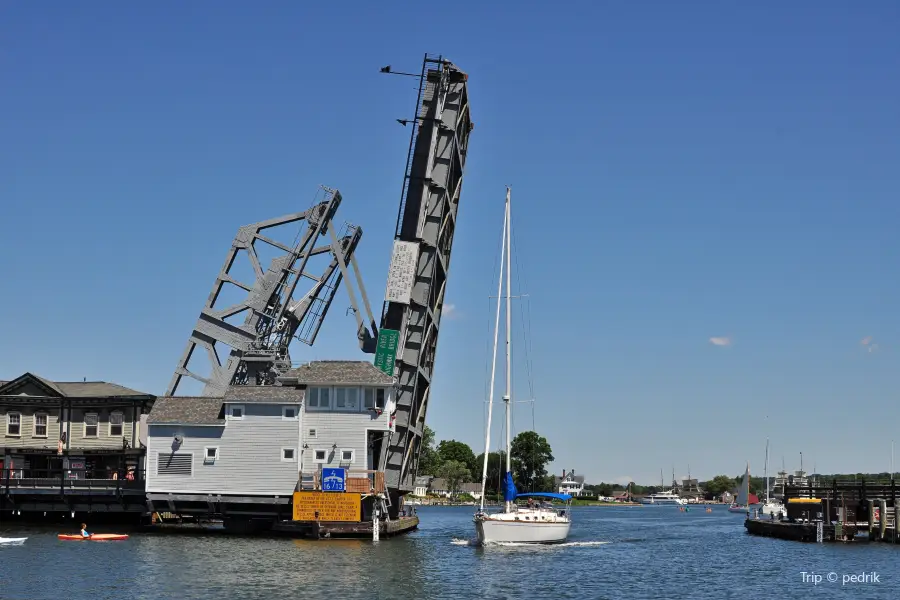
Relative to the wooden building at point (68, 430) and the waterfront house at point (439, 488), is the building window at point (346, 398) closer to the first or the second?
the wooden building at point (68, 430)

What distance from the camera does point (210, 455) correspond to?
165ft

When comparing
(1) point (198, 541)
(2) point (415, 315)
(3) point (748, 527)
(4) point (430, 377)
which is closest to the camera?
(1) point (198, 541)

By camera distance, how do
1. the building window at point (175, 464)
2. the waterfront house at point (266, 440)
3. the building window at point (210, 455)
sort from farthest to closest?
the building window at point (175, 464), the building window at point (210, 455), the waterfront house at point (266, 440)

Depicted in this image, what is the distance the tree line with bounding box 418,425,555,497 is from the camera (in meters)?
122

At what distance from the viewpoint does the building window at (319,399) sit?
51.1m

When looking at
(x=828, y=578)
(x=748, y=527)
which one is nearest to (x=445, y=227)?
(x=828, y=578)

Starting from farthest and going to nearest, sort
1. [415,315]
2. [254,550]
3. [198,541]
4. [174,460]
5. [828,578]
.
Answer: [415,315], [174,460], [198,541], [254,550], [828,578]

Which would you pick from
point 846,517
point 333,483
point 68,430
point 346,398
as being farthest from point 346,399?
point 846,517

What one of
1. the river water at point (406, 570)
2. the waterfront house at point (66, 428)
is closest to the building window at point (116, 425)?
the waterfront house at point (66, 428)

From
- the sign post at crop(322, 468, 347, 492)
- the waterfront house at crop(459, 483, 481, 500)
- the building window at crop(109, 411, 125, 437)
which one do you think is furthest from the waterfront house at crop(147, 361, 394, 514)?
the waterfront house at crop(459, 483, 481, 500)

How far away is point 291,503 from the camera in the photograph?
164 feet

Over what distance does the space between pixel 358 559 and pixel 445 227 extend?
1998cm

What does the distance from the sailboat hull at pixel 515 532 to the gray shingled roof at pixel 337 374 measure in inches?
300

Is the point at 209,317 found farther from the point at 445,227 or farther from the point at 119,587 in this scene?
the point at 119,587
